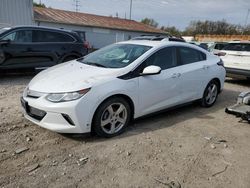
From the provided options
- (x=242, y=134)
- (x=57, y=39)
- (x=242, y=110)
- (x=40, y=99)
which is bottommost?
(x=242, y=134)

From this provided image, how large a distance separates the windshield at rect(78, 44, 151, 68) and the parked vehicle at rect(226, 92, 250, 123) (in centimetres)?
214

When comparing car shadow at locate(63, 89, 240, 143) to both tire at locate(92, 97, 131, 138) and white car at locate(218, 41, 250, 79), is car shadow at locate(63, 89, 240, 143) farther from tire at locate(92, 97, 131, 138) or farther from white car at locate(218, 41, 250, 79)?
white car at locate(218, 41, 250, 79)

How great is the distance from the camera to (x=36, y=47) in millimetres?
8406

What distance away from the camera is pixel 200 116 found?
18.2ft

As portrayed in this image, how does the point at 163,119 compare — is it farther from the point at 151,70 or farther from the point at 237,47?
the point at 237,47

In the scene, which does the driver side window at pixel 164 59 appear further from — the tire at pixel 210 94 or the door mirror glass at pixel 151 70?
the tire at pixel 210 94

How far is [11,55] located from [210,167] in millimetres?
6781

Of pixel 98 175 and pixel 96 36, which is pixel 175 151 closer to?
pixel 98 175

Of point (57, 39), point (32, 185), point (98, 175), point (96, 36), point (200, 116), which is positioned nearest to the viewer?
point (32, 185)

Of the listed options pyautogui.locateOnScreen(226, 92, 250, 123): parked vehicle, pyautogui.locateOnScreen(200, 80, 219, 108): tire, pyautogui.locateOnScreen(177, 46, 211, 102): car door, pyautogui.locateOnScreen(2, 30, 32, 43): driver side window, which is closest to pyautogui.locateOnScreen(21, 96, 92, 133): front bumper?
pyautogui.locateOnScreen(177, 46, 211, 102): car door

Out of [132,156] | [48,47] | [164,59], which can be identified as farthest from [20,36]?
[132,156]

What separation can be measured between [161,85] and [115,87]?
1.09m

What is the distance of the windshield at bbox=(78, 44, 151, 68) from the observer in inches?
180

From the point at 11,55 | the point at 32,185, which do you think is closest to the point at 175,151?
the point at 32,185
